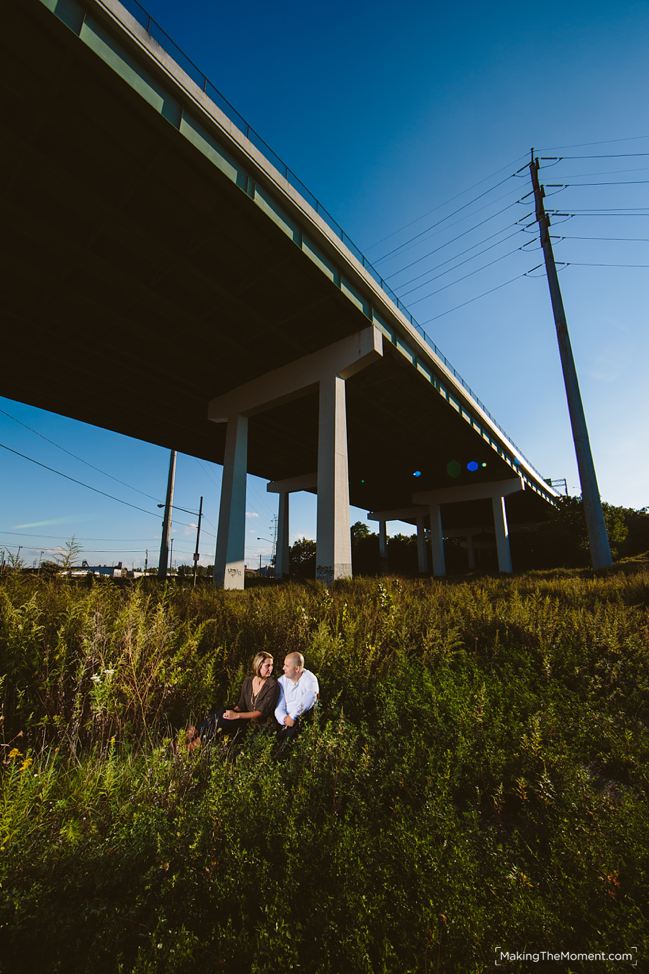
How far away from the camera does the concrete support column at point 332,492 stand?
45.4ft

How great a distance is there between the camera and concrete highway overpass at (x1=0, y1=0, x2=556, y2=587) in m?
8.00

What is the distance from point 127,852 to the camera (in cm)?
213

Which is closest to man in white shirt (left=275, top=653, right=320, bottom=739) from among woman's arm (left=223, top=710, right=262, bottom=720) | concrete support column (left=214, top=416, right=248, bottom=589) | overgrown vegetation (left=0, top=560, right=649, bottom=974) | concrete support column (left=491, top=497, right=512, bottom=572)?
woman's arm (left=223, top=710, right=262, bottom=720)

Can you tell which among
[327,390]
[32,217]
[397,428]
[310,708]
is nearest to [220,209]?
[32,217]

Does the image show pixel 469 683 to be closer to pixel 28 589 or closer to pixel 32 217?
pixel 28 589

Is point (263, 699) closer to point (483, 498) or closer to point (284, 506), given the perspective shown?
point (284, 506)

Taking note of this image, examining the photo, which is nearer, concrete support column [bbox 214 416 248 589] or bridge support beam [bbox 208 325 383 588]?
bridge support beam [bbox 208 325 383 588]

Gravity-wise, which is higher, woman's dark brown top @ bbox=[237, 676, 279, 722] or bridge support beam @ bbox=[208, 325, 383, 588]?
bridge support beam @ bbox=[208, 325, 383, 588]

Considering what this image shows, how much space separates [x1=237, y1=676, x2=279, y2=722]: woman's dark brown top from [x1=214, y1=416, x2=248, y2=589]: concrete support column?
1282 cm

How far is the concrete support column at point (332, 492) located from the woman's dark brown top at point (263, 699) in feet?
31.3

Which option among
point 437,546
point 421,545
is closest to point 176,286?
point 437,546

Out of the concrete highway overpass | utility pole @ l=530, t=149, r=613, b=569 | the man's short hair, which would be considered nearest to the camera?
the man's short hair

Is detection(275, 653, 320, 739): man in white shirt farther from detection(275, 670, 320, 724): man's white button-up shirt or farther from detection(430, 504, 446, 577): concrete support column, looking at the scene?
detection(430, 504, 446, 577): concrete support column

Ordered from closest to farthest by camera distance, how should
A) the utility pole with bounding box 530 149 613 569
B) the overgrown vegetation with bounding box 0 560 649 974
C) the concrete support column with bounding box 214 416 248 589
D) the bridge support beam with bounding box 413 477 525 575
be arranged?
1. the overgrown vegetation with bounding box 0 560 649 974
2. the utility pole with bounding box 530 149 613 569
3. the concrete support column with bounding box 214 416 248 589
4. the bridge support beam with bounding box 413 477 525 575
